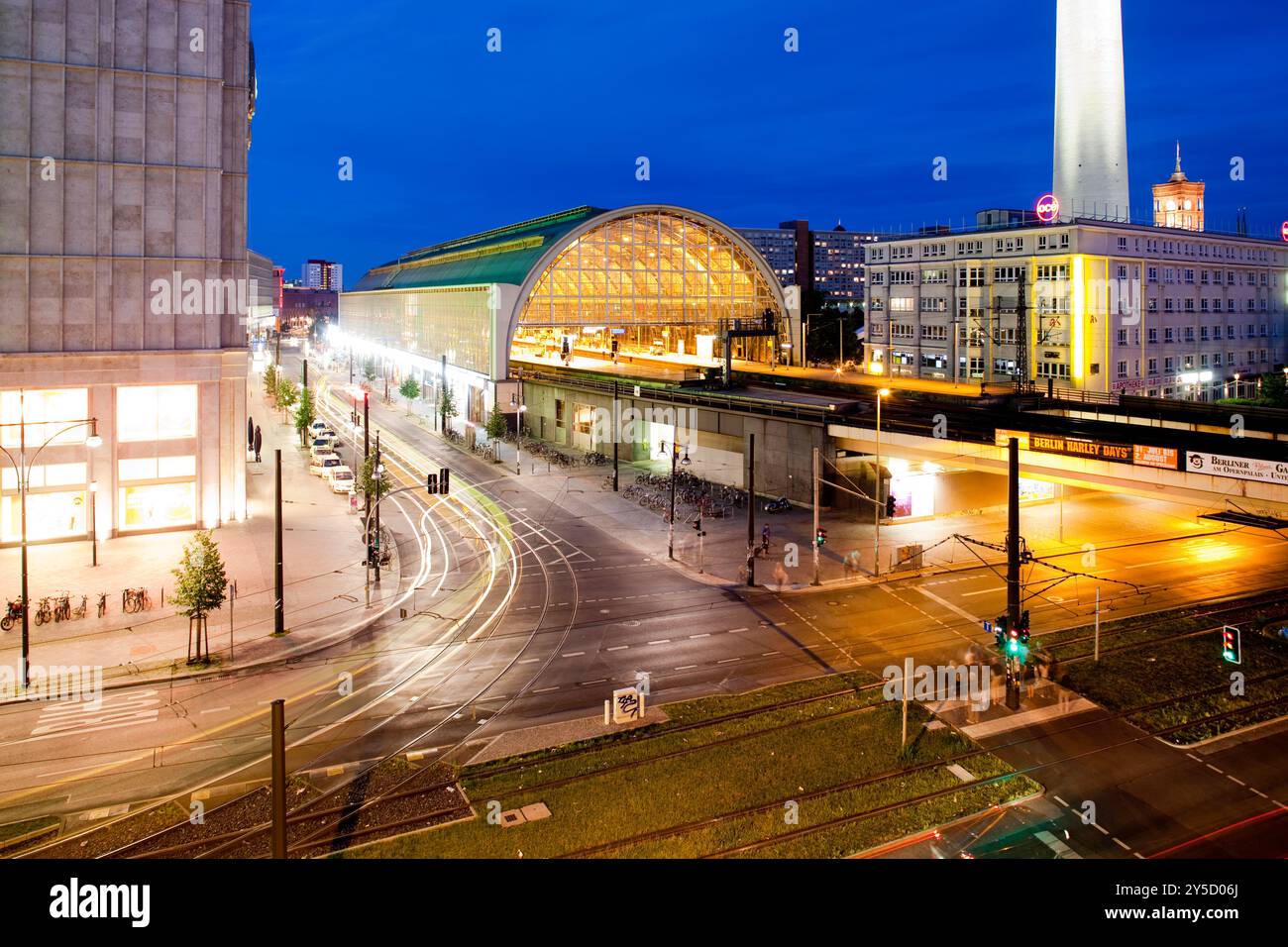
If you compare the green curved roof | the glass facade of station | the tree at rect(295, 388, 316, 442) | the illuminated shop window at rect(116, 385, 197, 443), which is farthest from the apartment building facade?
the illuminated shop window at rect(116, 385, 197, 443)

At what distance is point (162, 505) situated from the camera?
46219 millimetres

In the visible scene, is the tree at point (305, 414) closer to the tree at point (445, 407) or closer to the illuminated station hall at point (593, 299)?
the tree at point (445, 407)

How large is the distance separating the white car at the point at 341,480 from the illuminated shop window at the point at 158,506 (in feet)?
36.7

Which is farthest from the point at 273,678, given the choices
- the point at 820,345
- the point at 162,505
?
the point at 820,345

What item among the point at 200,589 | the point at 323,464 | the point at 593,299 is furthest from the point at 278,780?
the point at 593,299

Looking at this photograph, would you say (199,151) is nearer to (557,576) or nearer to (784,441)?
(557,576)

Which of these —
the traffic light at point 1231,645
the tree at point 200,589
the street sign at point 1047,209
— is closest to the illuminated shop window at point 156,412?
the tree at point 200,589

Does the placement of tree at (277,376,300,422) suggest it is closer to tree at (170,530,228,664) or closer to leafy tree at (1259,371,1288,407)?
tree at (170,530,228,664)

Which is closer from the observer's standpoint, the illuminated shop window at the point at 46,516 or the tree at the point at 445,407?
the illuminated shop window at the point at 46,516

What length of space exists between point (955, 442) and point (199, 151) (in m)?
39.6

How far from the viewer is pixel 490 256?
104688 mm

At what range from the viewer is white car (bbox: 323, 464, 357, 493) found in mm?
58406

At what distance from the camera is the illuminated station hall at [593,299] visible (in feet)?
287

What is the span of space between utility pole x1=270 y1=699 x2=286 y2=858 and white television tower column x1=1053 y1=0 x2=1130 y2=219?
339 feet
